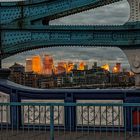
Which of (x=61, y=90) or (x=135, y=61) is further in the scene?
A: (x=135, y=61)

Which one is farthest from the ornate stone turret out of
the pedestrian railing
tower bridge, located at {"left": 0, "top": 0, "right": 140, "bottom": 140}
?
the pedestrian railing

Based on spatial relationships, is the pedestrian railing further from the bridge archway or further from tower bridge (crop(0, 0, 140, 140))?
the bridge archway

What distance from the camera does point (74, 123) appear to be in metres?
7.50

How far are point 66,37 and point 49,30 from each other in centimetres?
61

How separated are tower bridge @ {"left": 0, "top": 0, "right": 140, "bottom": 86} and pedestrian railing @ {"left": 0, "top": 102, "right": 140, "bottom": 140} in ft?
9.75

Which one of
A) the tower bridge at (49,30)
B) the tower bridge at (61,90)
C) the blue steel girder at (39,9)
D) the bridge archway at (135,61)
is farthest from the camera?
the blue steel girder at (39,9)

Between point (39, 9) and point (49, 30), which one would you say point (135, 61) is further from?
point (39, 9)

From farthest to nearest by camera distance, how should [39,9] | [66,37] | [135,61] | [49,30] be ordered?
1. [39,9]
2. [49,30]
3. [66,37]
4. [135,61]

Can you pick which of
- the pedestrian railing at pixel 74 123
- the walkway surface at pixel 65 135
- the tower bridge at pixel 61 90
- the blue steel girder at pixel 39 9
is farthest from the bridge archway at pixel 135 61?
the walkway surface at pixel 65 135

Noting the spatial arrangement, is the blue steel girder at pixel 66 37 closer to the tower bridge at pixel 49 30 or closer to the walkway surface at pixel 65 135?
the tower bridge at pixel 49 30

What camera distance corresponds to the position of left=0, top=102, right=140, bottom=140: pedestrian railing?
683 cm

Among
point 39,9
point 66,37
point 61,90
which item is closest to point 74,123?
point 61,90

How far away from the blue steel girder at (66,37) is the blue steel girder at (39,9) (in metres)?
0.35

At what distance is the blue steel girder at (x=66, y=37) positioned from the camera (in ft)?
32.4
